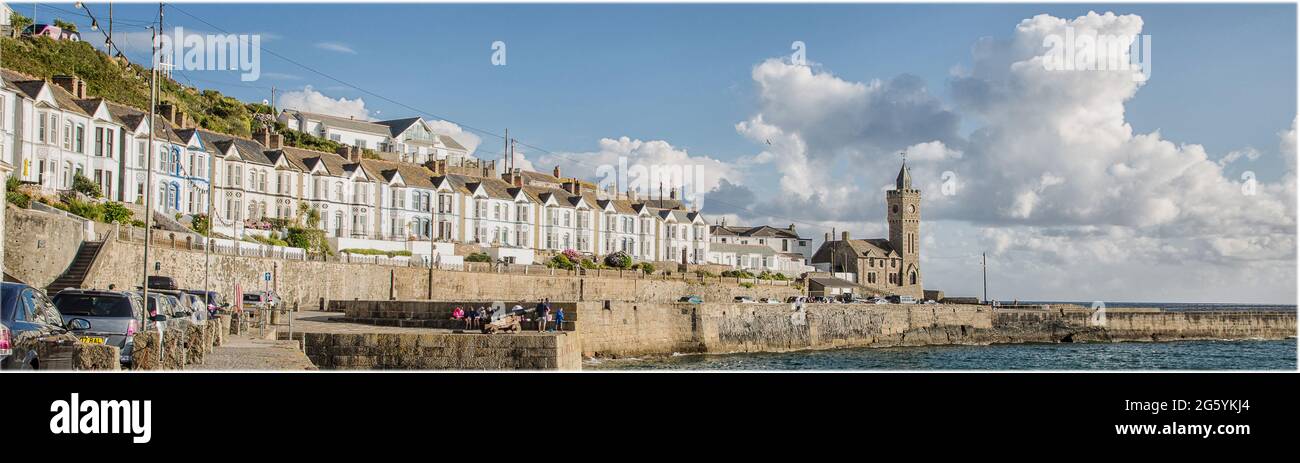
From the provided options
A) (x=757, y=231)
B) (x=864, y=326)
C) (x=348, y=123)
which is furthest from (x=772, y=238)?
(x=864, y=326)

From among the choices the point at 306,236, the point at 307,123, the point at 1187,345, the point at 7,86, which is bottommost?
the point at 1187,345

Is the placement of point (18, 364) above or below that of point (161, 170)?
below

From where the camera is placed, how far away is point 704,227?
105188 millimetres

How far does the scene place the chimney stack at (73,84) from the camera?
170ft

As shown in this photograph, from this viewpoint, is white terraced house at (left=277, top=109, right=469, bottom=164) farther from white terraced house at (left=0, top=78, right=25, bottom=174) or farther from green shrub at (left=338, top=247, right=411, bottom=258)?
white terraced house at (left=0, top=78, right=25, bottom=174)

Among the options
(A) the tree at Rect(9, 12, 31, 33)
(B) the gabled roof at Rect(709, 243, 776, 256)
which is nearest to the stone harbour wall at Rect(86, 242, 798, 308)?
(B) the gabled roof at Rect(709, 243, 776, 256)

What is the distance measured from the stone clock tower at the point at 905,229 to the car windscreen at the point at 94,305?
11552cm

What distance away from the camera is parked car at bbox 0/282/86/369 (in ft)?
40.3

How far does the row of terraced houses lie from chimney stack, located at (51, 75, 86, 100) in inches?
4.1
